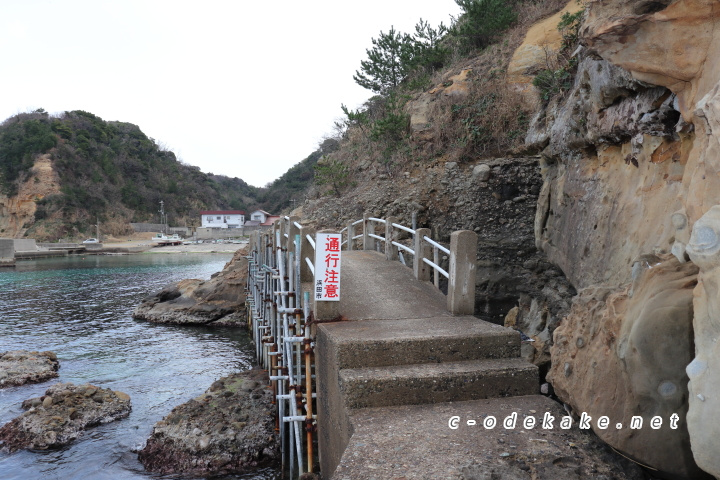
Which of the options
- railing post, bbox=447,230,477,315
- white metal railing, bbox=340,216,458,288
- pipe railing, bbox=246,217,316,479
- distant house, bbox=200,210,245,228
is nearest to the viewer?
railing post, bbox=447,230,477,315

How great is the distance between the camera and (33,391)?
11352 mm

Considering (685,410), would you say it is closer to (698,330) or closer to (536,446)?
(698,330)

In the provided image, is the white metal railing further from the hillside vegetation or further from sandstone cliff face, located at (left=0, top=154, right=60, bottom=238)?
sandstone cliff face, located at (left=0, top=154, right=60, bottom=238)

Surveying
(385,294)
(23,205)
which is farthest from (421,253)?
(23,205)

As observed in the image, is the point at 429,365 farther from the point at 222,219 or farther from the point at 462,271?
the point at 222,219

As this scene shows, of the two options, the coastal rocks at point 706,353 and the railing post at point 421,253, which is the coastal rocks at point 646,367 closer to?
the coastal rocks at point 706,353

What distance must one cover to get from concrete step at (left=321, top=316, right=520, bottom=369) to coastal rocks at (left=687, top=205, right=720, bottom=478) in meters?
2.37

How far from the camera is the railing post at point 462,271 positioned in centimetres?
581

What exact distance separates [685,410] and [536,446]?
104 centimetres

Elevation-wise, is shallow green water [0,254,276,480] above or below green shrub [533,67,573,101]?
below

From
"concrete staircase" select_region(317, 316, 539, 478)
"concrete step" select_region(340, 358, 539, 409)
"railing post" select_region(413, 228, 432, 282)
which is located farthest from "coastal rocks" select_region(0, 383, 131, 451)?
"concrete step" select_region(340, 358, 539, 409)

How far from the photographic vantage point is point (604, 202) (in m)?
7.98

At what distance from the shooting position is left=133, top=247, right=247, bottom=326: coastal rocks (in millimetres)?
19562

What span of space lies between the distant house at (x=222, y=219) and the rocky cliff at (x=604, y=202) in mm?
57723
